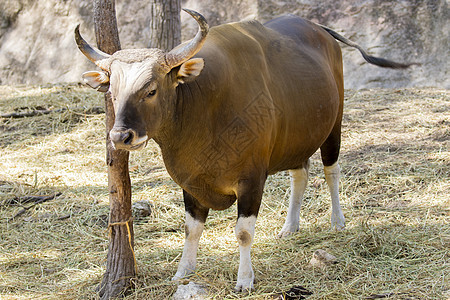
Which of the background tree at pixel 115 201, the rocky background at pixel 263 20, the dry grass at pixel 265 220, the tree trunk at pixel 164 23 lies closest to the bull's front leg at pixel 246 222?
the dry grass at pixel 265 220

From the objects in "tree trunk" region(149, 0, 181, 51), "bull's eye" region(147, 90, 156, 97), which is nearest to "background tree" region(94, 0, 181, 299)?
"bull's eye" region(147, 90, 156, 97)

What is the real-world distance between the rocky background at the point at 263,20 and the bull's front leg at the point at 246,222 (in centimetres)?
649

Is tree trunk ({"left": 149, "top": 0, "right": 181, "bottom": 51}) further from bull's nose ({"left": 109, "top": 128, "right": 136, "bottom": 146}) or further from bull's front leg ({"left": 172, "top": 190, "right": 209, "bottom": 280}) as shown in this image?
bull's nose ({"left": 109, "top": 128, "right": 136, "bottom": 146})

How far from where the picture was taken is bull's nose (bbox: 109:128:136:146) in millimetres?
3148

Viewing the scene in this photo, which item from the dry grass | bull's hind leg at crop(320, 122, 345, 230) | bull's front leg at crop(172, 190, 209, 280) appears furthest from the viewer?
bull's hind leg at crop(320, 122, 345, 230)

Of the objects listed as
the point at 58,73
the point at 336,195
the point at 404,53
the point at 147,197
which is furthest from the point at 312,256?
the point at 58,73

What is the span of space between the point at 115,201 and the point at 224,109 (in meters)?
1.01

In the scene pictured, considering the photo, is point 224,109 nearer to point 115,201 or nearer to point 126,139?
point 126,139

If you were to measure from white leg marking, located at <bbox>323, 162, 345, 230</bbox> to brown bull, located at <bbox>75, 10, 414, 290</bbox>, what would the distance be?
660mm

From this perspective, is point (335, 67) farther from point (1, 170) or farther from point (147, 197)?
point (1, 170)

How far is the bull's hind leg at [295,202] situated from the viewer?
5137 millimetres

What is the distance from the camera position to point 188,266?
423cm

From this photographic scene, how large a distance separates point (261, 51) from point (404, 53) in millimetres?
6184

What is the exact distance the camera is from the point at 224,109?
12.4ft
